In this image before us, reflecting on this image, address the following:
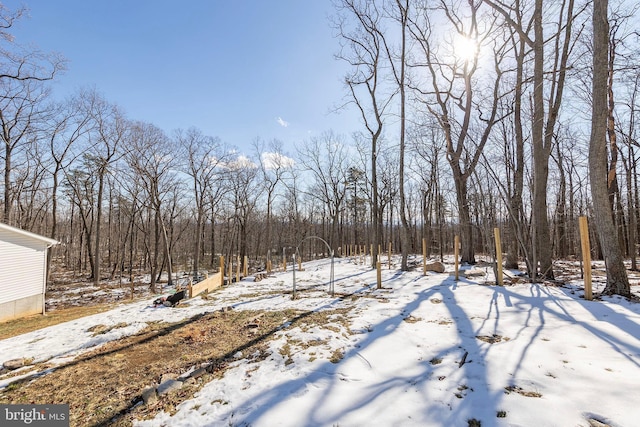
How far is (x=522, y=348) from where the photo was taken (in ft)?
10.6

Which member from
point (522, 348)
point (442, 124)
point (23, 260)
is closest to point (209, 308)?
point (522, 348)

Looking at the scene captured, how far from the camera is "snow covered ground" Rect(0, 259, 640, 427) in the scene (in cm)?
225

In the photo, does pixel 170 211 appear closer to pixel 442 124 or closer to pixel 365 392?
pixel 442 124

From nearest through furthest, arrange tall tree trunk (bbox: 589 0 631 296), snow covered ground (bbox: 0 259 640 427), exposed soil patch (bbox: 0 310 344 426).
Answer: snow covered ground (bbox: 0 259 640 427)
exposed soil patch (bbox: 0 310 344 426)
tall tree trunk (bbox: 589 0 631 296)

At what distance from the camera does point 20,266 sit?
30.8 feet

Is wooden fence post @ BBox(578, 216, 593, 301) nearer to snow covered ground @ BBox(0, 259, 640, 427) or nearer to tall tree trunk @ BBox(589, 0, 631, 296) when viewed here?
snow covered ground @ BBox(0, 259, 640, 427)

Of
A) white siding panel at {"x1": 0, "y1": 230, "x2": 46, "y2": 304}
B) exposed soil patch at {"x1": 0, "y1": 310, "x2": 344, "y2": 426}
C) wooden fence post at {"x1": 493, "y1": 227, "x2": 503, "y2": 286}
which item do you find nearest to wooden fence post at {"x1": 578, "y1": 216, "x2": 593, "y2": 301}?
wooden fence post at {"x1": 493, "y1": 227, "x2": 503, "y2": 286}

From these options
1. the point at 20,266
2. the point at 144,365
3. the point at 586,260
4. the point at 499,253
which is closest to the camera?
the point at 144,365
